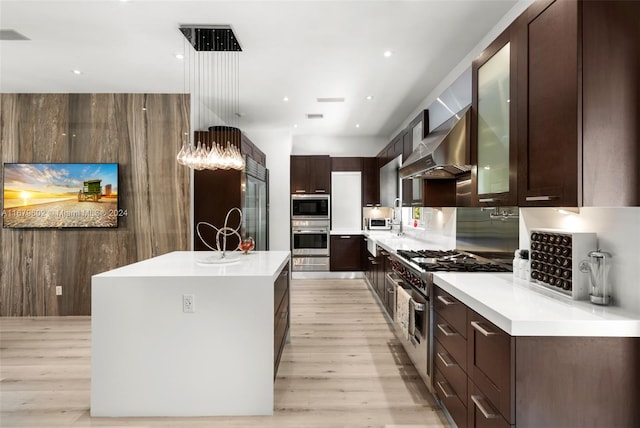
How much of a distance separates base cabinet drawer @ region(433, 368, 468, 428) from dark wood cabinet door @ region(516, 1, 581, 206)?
117cm

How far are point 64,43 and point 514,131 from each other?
3754 mm

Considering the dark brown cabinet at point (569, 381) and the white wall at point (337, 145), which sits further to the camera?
the white wall at point (337, 145)

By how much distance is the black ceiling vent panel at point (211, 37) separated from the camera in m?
2.72

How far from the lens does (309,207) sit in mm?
6332

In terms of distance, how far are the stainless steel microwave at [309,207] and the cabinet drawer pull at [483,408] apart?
15.7 ft

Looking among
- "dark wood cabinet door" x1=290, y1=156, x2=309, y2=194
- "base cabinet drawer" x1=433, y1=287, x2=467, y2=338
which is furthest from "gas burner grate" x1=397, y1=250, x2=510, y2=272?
"dark wood cabinet door" x1=290, y1=156, x2=309, y2=194

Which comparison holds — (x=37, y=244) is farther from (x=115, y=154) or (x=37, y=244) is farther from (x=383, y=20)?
(x=383, y=20)

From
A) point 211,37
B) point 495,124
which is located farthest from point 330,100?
point 495,124

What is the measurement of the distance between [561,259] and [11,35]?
14.5 feet

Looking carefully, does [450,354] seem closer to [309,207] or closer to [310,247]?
[310,247]

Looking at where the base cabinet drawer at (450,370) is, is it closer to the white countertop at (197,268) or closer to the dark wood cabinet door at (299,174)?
the white countertop at (197,268)

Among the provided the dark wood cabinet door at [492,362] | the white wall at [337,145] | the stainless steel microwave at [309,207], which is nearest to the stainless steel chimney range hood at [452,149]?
the dark wood cabinet door at [492,362]

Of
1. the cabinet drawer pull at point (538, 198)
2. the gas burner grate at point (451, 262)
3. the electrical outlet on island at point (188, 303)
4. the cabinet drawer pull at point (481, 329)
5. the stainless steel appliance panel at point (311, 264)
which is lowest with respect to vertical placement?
the stainless steel appliance panel at point (311, 264)

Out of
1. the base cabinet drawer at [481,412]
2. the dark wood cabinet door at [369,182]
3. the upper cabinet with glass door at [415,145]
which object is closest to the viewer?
the base cabinet drawer at [481,412]
